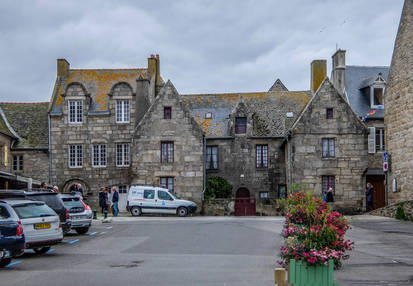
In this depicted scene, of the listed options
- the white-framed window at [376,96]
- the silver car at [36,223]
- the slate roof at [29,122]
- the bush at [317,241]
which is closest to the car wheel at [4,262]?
the silver car at [36,223]

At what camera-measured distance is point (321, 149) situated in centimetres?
3662

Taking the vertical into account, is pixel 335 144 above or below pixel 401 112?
below

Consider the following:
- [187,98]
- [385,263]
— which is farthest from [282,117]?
[385,263]

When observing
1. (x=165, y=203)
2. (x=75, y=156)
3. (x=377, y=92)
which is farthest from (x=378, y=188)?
(x=75, y=156)

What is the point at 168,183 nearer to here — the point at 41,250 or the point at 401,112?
the point at 401,112

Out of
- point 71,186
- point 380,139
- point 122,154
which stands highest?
point 380,139

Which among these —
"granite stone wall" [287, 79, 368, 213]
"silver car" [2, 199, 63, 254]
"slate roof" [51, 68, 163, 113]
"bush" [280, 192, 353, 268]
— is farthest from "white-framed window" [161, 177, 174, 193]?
"bush" [280, 192, 353, 268]

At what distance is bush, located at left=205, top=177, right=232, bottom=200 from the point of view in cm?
3838

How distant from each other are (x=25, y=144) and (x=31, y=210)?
86.6ft

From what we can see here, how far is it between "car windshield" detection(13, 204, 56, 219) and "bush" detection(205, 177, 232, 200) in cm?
2289

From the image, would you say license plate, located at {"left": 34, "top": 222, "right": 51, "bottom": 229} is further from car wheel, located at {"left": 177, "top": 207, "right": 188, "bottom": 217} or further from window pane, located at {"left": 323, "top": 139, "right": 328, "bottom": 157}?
window pane, located at {"left": 323, "top": 139, "right": 328, "bottom": 157}

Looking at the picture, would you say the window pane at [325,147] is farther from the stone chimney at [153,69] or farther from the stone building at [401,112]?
the stone chimney at [153,69]

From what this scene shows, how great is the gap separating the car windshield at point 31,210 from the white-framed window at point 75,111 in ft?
82.2

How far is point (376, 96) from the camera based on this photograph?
39938 millimetres
